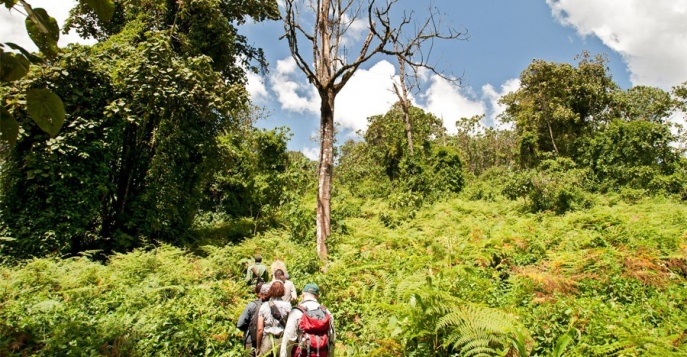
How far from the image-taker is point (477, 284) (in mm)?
5984

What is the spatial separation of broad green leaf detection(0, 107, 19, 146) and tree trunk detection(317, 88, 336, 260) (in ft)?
26.7

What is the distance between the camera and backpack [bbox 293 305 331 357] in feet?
14.2

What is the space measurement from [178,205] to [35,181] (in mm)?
3983

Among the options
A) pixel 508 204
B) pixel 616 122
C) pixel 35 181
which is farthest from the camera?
pixel 616 122

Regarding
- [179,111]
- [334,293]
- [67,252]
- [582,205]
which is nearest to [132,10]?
[179,111]

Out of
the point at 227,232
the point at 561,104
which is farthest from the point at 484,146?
the point at 227,232

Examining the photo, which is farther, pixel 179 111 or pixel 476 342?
pixel 179 111

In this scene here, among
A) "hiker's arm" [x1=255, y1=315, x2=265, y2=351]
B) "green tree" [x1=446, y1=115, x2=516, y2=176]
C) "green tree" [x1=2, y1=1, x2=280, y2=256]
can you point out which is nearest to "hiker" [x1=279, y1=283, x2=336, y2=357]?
"hiker's arm" [x1=255, y1=315, x2=265, y2=351]

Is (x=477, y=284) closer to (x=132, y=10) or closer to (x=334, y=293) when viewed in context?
(x=334, y=293)

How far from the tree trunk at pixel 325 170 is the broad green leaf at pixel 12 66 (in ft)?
26.7

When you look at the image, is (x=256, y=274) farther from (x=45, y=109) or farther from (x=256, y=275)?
(x=45, y=109)

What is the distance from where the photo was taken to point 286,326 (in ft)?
14.8

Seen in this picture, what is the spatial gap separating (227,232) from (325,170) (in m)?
7.27

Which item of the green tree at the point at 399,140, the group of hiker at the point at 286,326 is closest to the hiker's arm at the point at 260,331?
the group of hiker at the point at 286,326
